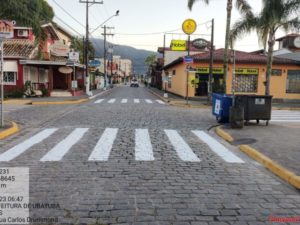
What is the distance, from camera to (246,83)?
32.7 meters

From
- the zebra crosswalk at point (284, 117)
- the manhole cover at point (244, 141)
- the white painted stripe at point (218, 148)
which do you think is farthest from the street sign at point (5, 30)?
the zebra crosswalk at point (284, 117)

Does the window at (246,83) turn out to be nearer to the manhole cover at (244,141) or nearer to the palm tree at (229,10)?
the palm tree at (229,10)

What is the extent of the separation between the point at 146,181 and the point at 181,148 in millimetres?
3300

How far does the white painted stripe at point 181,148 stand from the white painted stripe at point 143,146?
73cm

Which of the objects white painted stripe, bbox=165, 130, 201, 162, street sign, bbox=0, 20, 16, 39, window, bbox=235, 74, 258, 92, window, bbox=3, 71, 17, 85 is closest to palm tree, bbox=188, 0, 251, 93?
window, bbox=235, 74, 258, 92

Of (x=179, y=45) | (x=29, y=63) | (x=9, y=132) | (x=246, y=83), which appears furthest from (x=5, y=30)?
(x=179, y=45)

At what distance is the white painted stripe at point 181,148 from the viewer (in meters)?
8.28

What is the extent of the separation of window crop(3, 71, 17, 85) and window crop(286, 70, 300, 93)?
25.5 m

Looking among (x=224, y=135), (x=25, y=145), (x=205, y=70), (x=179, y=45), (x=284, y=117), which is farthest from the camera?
(x=179, y=45)

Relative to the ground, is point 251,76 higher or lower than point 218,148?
higher

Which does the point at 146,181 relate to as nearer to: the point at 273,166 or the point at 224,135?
the point at 273,166

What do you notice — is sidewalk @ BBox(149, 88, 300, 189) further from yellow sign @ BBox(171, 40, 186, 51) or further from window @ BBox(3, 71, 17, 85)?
yellow sign @ BBox(171, 40, 186, 51)

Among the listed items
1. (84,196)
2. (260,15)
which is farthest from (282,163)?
(260,15)

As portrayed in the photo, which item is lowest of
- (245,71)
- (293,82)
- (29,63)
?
(293,82)
